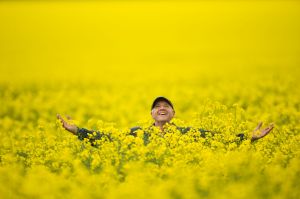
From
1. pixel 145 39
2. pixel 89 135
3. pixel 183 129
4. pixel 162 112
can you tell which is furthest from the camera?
pixel 145 39

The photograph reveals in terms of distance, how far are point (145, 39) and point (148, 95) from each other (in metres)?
14.6

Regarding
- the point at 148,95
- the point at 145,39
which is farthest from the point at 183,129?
the point at 145,39

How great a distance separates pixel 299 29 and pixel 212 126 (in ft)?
79.2

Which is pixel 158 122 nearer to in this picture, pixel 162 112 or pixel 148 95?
pixel 162 112

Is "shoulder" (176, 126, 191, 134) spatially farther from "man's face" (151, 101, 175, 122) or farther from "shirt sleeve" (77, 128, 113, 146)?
"shirt sleeve" (77, 128, 113, 146)

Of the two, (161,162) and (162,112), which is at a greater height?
(162,112)

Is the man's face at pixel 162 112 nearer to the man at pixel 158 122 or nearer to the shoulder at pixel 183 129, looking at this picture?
the man at pixel 158 122

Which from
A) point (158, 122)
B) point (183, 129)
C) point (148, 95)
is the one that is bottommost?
point (183, 129)

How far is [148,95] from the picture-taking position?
20328 mm

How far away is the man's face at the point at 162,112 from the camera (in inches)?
411

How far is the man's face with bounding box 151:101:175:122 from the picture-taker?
1045 cm

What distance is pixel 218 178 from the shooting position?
8250 millimetres

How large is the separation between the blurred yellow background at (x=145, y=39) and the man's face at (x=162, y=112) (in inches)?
539

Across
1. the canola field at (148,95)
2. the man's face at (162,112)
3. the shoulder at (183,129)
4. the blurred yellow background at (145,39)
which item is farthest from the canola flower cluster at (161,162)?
the blurred yellow background at (145,39)
